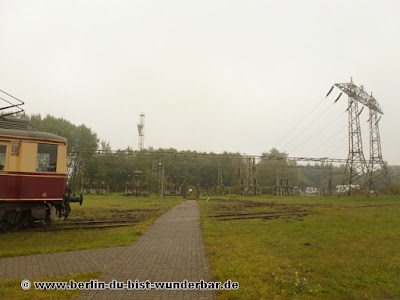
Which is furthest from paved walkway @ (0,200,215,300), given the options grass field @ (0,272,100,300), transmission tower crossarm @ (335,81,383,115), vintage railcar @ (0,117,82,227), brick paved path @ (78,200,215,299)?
transmission tower crossarm @ (335,81,383,115)

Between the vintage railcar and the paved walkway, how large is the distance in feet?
16.1

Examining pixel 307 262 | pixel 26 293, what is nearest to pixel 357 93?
pixel 307 262

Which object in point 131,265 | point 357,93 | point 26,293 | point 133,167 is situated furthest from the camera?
point 133,167

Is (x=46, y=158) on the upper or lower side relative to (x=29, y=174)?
upper

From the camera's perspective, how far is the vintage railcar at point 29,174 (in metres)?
12.1

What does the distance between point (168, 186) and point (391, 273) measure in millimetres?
47605

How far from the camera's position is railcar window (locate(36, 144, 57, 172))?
12.9 m

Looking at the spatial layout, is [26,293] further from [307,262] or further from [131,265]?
[307,262]

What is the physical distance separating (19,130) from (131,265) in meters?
9.14

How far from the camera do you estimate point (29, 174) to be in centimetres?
1250

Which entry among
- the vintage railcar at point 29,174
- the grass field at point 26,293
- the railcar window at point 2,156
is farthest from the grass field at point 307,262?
the railcar window at point 2,156

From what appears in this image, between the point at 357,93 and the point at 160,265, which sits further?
the point at 357,93

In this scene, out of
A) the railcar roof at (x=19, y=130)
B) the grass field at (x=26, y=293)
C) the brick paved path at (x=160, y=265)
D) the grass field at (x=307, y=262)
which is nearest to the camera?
the grass field at (x=26, y=293)

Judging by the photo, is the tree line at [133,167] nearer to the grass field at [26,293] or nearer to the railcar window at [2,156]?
the railcar window at [2,156]
